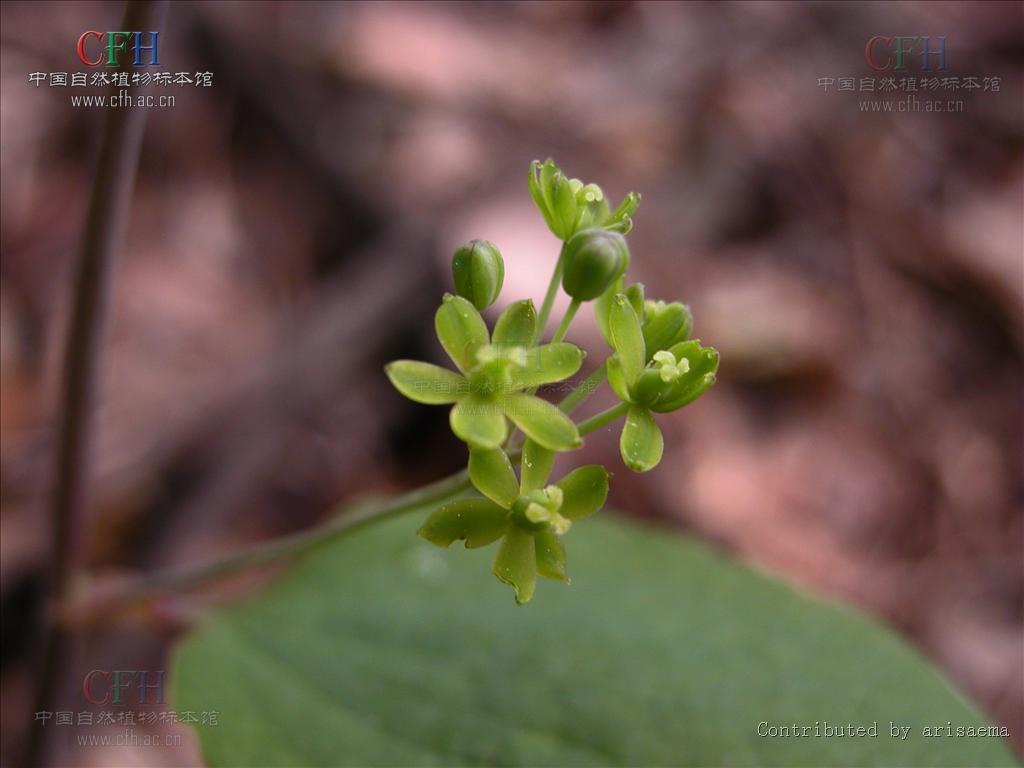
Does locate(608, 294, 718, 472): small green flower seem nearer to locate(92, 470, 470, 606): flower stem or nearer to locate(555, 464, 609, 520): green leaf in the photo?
locate(555, 464, 609, 520): green leaf

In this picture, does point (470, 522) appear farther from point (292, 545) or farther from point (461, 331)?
point (292, 545)

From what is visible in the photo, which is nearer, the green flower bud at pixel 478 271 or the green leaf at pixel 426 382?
the green leaf at pixel 426 382

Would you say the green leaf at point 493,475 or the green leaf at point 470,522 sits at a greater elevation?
the green leaf at point 493,475

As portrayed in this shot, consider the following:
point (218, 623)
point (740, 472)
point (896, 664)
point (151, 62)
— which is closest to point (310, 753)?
point (218, 623)
